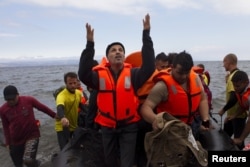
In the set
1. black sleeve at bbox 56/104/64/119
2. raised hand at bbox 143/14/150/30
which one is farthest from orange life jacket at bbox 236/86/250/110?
black sleeve at bbox 56/104/64/119

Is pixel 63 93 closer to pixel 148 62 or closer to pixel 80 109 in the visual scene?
pixel 80 109

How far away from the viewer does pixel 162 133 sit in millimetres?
3125

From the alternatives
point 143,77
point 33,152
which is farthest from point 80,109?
point 143,77

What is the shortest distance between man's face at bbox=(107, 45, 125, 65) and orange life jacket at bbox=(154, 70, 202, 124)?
1.58 feet

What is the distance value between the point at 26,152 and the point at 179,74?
3.01 meters

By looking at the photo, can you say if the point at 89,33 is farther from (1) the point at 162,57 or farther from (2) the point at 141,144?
(1) the point at 162,57

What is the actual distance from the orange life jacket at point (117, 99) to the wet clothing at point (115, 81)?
35 mm

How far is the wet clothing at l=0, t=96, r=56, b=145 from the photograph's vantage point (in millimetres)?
5242

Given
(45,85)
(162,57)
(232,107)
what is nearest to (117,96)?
(162,57)

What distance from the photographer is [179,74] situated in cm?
358

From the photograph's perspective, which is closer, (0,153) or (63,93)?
(63,93)

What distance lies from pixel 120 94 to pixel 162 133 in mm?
709

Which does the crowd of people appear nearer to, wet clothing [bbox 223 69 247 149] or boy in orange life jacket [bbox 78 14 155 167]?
boy in orange life jacket [bbox 78 14 155 167]

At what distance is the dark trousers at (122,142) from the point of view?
3.59 m
